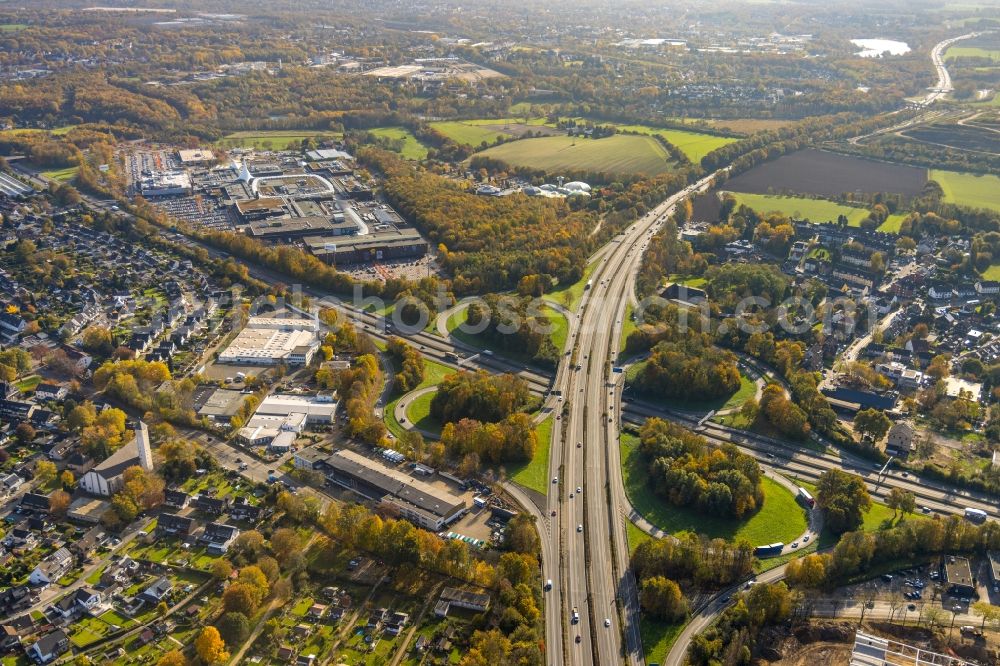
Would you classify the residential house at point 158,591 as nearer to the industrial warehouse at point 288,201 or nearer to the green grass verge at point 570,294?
the green grass verge at point 570,294

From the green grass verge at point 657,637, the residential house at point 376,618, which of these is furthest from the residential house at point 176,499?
the green grass verge at point 657,637

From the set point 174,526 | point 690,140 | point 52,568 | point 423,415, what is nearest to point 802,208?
point 690,140

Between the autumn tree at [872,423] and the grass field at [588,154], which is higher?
the grass field at [588,154]

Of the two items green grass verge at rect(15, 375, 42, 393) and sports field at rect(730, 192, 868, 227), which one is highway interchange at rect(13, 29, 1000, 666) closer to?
green grass verge at rect(15, 375, 42, 393)

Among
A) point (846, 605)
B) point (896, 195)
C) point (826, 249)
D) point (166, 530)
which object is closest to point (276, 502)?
point (166, 530)

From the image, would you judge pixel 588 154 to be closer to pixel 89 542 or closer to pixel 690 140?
pixel 690 140

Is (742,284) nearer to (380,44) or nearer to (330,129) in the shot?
(330,129)

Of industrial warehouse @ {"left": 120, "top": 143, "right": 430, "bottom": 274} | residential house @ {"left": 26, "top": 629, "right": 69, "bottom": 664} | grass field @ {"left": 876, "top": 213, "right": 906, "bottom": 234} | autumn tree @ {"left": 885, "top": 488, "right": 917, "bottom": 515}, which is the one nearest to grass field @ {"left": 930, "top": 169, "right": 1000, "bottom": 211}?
grass field @ {"left": 876, "top": 213, "right": 906, "bottom": 234}
